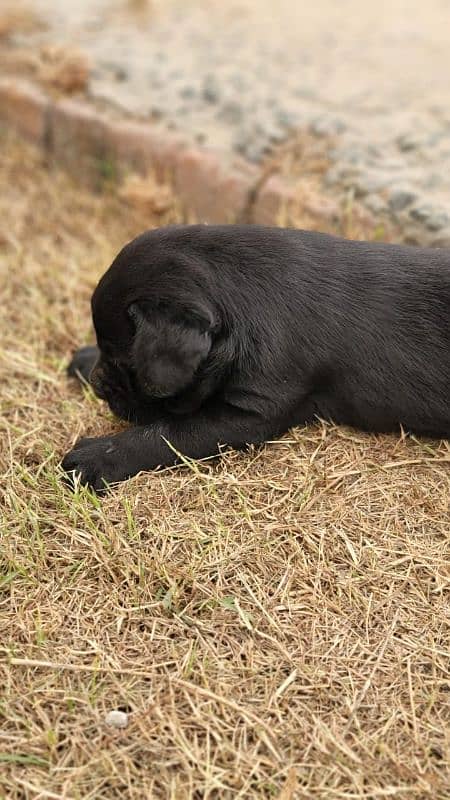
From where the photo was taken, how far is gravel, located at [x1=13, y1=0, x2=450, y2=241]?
546 centimetres

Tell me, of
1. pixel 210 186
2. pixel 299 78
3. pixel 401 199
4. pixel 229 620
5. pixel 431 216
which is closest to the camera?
pixel 229 620

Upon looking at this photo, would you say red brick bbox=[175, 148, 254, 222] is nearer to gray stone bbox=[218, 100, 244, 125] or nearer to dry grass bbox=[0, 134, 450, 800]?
gray stone bbox=[218, 100, 244, 125]

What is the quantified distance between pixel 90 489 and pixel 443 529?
144 centimetres

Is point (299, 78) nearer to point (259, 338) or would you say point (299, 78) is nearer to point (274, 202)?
point (274, 202)

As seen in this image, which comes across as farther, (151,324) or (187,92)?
(187,92)

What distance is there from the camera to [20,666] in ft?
9.21

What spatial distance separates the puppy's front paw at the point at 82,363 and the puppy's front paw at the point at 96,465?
0.73 metres

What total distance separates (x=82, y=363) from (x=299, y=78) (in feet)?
12.3

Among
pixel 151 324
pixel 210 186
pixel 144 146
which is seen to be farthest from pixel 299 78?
pixel 151 324

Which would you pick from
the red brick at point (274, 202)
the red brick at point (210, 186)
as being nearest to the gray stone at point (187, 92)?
the red brick at point (210, 186)

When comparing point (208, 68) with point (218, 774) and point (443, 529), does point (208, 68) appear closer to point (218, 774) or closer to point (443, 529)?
point (443, 529)

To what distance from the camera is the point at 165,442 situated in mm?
3588

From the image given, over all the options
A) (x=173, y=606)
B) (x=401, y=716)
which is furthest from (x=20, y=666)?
(x=401, y=716)

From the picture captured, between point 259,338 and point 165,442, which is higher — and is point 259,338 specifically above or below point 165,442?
above
